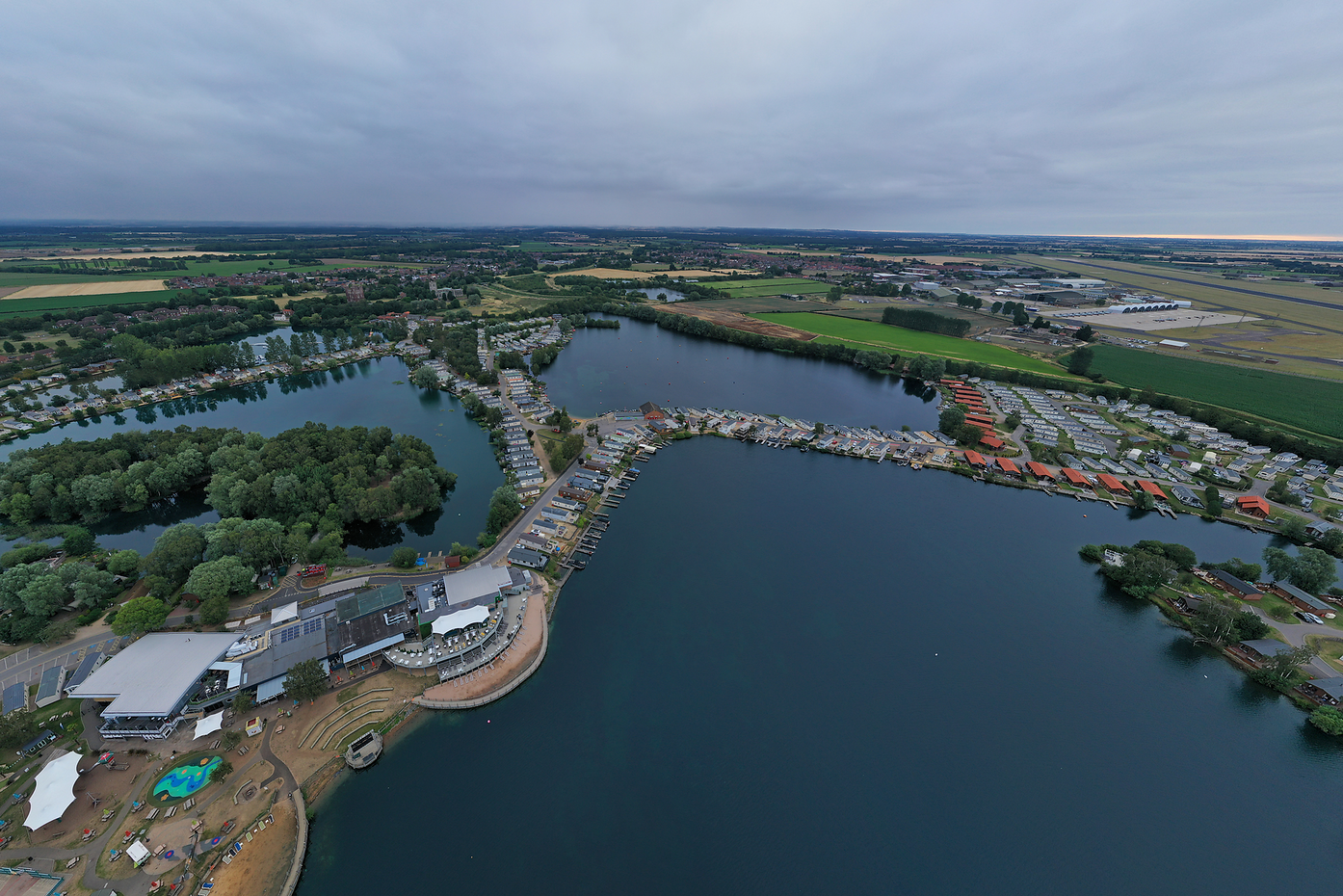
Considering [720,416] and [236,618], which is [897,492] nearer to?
[720,416]

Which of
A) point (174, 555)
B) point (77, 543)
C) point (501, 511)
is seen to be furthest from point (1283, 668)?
point (77, 543)

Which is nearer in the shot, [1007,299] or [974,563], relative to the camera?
[974,563]

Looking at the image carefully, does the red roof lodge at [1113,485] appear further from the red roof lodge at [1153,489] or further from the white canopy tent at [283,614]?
the white canopy tent at [283,614]

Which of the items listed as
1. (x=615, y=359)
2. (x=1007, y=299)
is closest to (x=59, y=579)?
(x=615, y=359)

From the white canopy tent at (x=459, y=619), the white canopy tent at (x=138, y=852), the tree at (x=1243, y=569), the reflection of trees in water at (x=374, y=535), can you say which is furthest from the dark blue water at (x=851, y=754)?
the reflection of trees in water at (x=374, y=535)

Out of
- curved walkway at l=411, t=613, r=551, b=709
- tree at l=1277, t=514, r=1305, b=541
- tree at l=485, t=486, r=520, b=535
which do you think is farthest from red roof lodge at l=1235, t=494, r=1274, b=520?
tree at l=485, t=486, r=520, b=535

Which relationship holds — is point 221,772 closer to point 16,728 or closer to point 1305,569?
point 16,728
